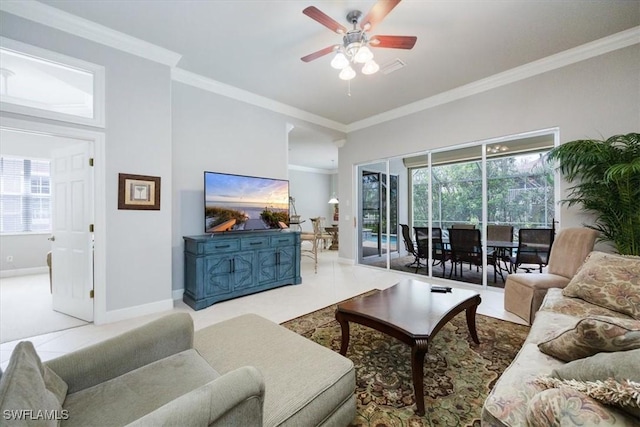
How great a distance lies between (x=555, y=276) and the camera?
2.91 m

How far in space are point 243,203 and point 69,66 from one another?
2.36m

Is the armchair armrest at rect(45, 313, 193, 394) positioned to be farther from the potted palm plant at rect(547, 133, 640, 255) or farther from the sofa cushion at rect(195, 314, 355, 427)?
the potted palm plant at rect(547, 133, 640, 255)

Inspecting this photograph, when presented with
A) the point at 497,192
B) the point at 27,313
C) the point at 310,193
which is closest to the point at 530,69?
the point at 497,192

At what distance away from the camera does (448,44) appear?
3.08 meters

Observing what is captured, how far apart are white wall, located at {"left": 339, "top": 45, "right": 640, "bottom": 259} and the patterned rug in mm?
2205

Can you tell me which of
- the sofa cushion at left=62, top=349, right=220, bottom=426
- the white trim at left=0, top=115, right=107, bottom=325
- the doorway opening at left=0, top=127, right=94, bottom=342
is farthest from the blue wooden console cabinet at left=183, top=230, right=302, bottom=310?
the sofa cushion at left=62, top=349, right=220, bottom=426

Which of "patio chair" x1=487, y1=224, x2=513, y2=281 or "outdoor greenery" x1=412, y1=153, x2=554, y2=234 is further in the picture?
"patio chair" x1=487, y1=224, x2=513, y2=281

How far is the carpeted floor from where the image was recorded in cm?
272

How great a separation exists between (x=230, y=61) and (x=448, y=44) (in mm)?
2681

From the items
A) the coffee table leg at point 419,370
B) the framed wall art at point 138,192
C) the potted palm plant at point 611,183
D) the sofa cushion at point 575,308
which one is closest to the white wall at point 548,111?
the potted palm plant at point 611,183

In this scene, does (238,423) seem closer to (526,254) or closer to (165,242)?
(165,242)

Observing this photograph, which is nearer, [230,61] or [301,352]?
[301,352]

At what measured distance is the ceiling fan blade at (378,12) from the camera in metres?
1.99

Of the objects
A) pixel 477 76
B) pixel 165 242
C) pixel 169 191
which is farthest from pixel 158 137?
pixel 477 76
